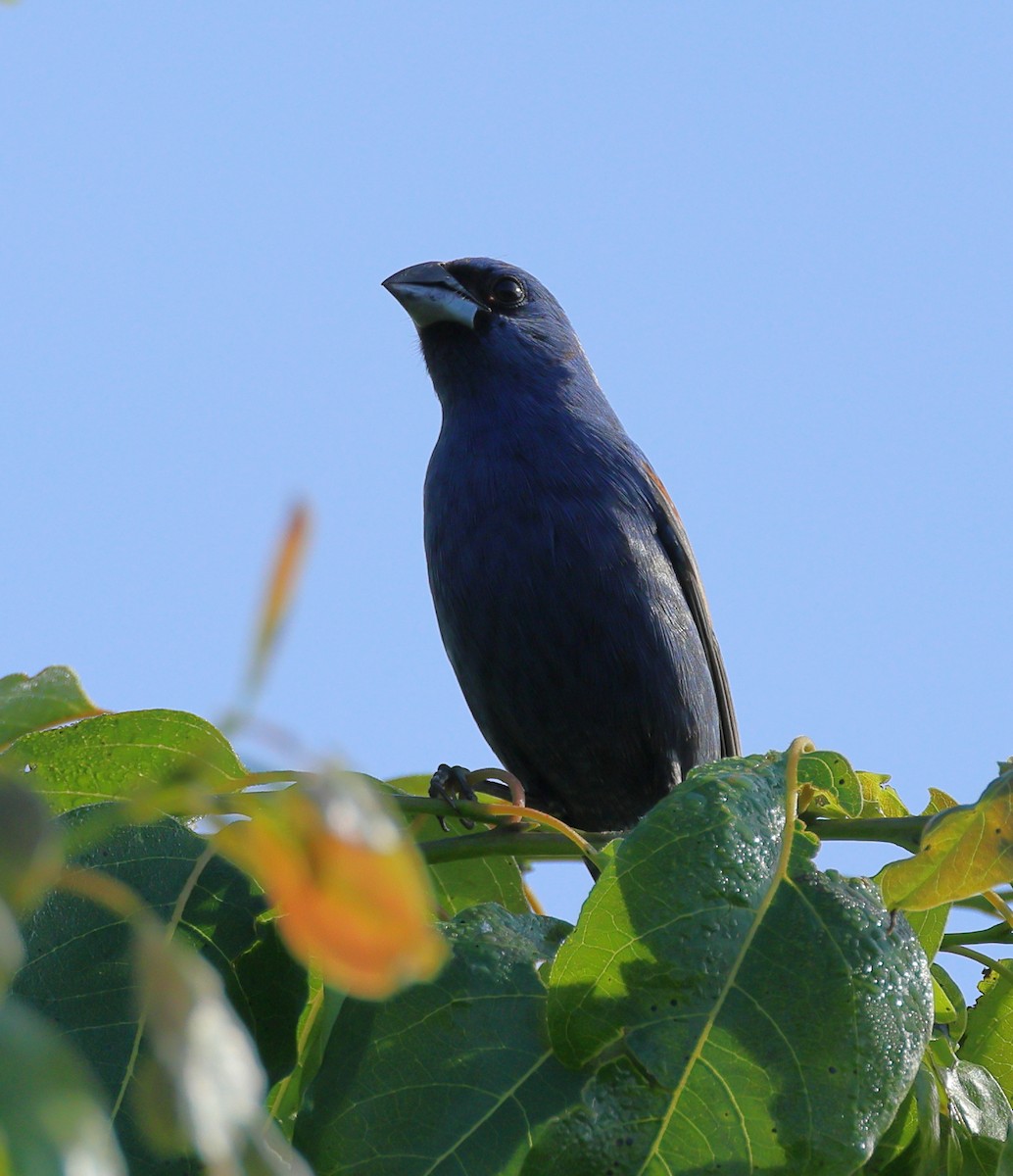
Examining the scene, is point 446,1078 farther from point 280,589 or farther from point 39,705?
point 280,589

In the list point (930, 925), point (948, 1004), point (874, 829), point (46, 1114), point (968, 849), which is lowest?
point (948, 1004)

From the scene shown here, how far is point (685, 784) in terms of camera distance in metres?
1.69

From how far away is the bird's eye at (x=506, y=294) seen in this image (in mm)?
5695

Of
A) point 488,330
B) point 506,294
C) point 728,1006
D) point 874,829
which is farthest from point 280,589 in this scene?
point 506,294

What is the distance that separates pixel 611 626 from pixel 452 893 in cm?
212

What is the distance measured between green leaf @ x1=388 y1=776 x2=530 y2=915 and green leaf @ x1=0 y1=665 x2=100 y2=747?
111 cm

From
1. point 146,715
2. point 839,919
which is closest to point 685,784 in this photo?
point 839,919

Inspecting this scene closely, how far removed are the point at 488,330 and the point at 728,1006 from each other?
421 centimetres

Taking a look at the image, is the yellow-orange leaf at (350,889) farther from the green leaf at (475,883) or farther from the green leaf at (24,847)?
the green leaf at (475,883)

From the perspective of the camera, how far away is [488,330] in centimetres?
547

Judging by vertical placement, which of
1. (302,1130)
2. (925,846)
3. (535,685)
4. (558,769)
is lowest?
(558,769)

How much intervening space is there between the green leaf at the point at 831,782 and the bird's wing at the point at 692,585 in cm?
300

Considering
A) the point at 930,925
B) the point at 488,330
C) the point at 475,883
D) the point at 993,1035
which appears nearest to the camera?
the point at 930,925

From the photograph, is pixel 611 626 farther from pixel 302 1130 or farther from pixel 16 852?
pixel 16 852
